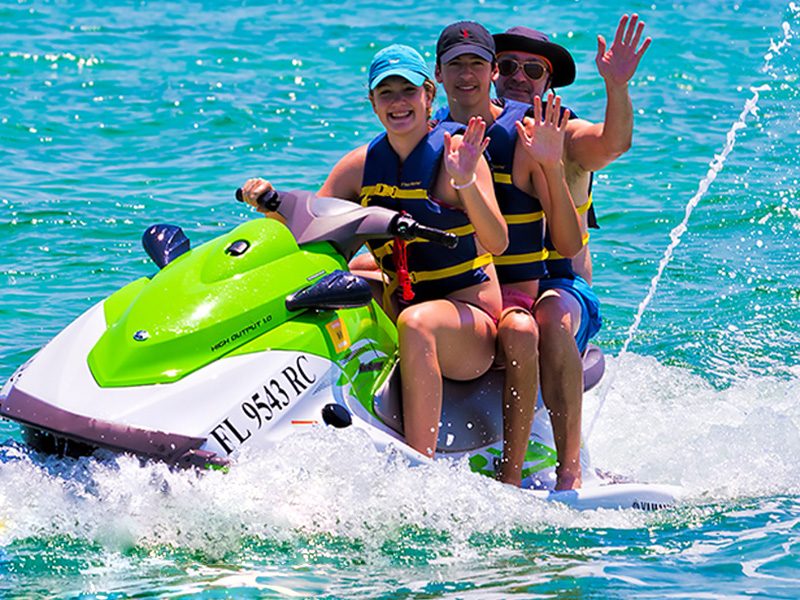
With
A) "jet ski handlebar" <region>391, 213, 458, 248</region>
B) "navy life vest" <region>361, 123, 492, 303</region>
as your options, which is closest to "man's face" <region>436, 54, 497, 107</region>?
"navy life vest" <region>361, 123, 492, 303</region>

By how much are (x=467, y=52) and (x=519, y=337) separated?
1.07 metres

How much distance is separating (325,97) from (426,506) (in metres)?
8.48

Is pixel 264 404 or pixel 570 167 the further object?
pixel 570 167

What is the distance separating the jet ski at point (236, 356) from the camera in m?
3.38

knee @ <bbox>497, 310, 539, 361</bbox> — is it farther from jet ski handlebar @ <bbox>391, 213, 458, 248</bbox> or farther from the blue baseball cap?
the blue baseball cap

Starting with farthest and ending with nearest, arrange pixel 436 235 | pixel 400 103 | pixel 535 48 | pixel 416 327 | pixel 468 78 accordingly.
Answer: pixel 535 48, pixel 468 78, pixel 400 103, pixel 416 327, pixel 436 235

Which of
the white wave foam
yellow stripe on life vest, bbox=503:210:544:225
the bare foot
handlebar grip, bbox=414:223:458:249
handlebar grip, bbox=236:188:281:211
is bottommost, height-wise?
the bare foot

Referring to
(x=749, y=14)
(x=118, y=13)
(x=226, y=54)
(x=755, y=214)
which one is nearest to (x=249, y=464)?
(x=755, y=214)

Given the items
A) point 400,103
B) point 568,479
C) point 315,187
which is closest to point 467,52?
point 400,103

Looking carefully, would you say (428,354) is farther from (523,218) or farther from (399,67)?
(399,67)

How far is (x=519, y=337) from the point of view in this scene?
13.3 ft

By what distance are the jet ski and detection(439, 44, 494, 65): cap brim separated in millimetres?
699

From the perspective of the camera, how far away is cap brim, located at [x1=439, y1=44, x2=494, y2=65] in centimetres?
413

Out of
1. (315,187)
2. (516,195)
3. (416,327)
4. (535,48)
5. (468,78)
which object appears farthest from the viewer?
(315,187)
